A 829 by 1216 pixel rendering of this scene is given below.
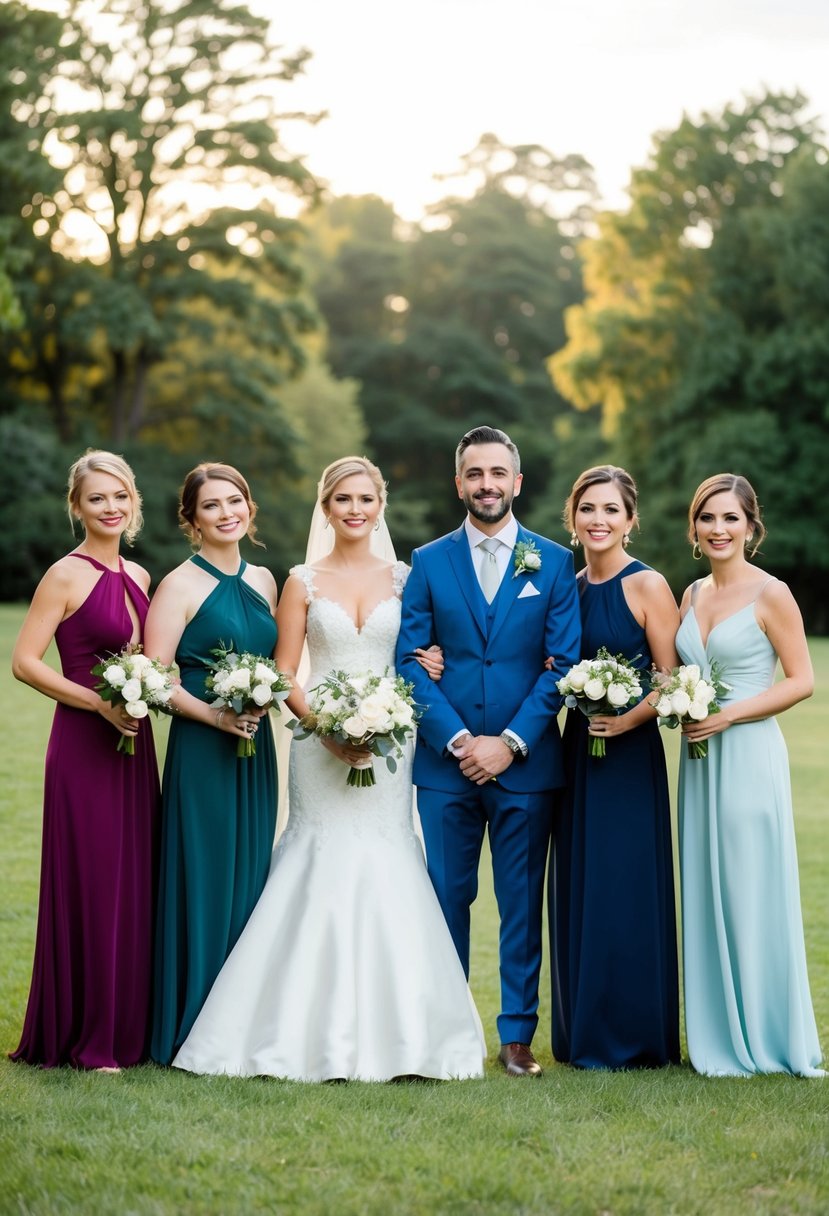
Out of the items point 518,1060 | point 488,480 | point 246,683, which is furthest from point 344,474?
point 518,1060

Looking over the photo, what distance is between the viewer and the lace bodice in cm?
626

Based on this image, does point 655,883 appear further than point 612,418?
No

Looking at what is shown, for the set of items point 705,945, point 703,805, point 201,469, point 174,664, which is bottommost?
point 705,945

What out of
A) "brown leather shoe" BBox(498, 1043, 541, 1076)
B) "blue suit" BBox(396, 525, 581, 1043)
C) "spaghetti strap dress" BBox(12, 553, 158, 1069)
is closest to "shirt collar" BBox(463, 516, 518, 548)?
"blue suit" BBox(396, 525, 581, 1043)

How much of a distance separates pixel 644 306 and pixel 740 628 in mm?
41501

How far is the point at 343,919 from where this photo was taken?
596cm

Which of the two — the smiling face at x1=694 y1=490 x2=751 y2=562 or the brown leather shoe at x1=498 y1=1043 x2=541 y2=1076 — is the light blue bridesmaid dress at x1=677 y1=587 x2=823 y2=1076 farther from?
the brown leather shoe at x1=498 y1=1043 x2=541 y2=1076

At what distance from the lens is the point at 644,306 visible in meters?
45.9

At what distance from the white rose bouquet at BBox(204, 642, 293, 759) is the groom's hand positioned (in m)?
0.80

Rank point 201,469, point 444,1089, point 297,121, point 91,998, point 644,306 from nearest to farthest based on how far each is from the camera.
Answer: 1. point 444,1089
2. point 91,998
3. point 201,469
4. point 297,121
5. point 644,306

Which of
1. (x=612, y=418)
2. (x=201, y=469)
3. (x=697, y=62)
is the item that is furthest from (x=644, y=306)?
(x=201, y=469)

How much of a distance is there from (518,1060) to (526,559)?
217 cm

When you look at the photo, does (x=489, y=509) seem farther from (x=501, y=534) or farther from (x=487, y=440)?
(x=487, y=440)

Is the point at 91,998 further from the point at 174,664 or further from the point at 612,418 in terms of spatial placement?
the point at 612,418
